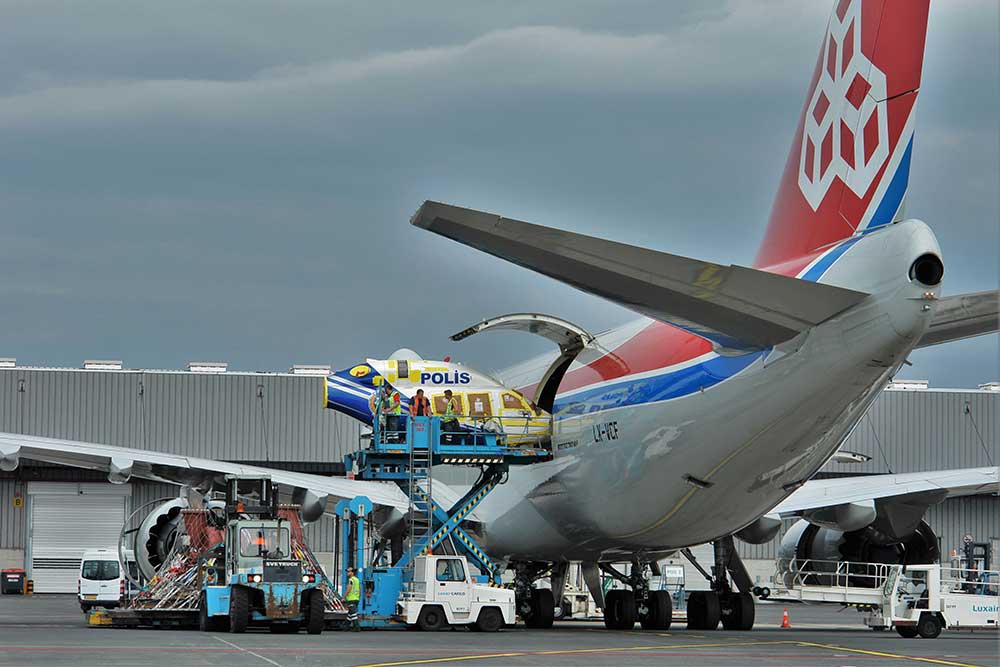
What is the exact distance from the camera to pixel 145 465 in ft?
98.0

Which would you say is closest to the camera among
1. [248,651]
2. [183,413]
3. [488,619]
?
[248,651]

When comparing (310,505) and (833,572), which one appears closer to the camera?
(310,505)

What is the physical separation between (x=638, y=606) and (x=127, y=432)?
29.5 metres

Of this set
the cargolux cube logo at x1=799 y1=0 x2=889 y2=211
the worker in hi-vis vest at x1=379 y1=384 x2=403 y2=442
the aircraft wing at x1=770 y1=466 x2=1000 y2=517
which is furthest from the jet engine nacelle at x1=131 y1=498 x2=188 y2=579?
the cargolux cube logo at x1=799 y1=0 x2=889 y2=211

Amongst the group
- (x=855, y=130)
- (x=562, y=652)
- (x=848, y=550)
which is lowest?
(x=562, y=652)

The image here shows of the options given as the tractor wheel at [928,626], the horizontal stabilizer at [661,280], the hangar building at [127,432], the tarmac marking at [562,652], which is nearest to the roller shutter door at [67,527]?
the hangar building at [127,432]

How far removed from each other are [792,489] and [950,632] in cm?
1075

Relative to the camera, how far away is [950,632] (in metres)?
31.5

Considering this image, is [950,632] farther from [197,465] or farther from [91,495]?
[91,495]

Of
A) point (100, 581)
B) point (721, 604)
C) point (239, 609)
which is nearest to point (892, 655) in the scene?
point (721, 604)

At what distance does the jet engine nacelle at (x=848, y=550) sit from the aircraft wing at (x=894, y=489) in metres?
1.42

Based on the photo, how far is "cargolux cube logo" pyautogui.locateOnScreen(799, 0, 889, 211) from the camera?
66.9ft

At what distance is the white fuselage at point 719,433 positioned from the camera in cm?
1833

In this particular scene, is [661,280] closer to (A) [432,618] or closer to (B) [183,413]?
(A) [432,618]
